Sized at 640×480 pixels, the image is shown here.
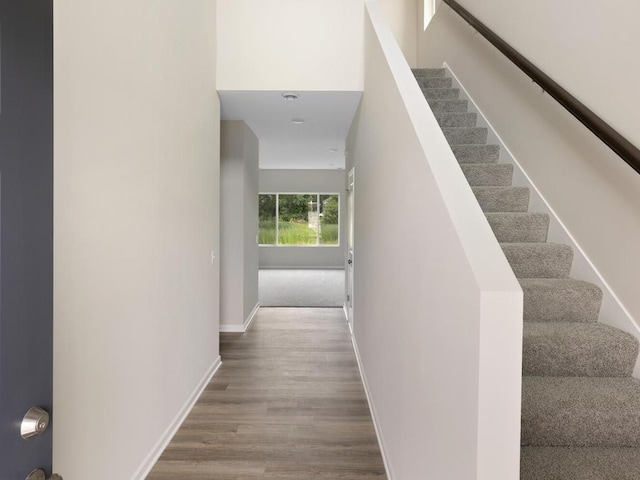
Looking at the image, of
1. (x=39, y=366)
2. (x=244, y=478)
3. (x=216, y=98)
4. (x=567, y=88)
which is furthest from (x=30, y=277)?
(x=216, y=98)

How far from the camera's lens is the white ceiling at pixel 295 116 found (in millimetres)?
3359

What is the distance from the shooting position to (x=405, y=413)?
1566 mm

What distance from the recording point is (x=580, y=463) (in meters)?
1.25

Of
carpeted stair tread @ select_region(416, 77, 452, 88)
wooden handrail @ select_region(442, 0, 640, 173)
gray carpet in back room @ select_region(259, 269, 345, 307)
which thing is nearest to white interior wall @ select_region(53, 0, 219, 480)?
wooden handrail @ select_region(442, 0, 640, 173)

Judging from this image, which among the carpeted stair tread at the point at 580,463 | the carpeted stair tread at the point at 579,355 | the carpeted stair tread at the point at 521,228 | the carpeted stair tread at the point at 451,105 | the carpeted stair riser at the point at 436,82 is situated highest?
the carpeted stair riser at the point at 436,82

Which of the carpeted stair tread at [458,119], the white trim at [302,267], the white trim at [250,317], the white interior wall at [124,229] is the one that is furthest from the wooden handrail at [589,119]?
the white trim at [302,267]

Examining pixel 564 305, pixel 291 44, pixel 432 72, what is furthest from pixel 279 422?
pixel 432 72

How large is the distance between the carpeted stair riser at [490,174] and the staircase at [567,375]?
455 mm

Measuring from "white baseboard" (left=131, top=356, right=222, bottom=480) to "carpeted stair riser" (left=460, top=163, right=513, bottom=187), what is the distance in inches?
99.7

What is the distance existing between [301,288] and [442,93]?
14.9ft

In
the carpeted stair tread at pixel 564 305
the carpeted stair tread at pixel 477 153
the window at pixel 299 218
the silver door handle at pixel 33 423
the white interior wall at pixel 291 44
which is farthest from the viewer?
the window at pixel 299 218

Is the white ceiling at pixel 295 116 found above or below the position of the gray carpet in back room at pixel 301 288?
above

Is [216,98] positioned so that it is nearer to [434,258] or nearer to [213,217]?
[213,217]

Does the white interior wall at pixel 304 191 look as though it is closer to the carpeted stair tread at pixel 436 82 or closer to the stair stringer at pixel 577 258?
the carpeted stair tread at pixel 436 82
